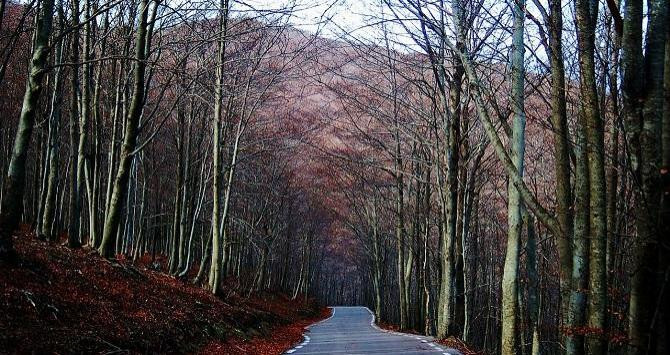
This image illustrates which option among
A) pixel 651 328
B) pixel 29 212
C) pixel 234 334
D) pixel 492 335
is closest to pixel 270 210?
pixel 29 212

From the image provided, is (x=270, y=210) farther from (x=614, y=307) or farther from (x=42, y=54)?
(x=42, y=54)

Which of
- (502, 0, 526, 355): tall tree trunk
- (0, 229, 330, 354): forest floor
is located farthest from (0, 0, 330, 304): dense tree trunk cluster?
(502, 0, 526, 355): tall tree trunk

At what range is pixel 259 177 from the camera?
33531 mm

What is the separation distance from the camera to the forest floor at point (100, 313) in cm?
696

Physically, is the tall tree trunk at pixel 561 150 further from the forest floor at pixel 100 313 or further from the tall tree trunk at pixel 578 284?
the forest floor at pixel 100 313

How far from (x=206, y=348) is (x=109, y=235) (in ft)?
14.2

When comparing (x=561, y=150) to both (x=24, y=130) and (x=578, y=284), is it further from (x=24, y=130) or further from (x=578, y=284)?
(x=24, y=130)

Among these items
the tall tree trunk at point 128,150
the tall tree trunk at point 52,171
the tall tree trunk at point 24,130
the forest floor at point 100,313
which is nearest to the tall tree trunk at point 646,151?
the forest floor at point 100,313

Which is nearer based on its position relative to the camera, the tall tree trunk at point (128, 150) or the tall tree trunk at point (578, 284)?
the tall tree trunk at point (578, 284)

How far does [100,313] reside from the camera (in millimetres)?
8875

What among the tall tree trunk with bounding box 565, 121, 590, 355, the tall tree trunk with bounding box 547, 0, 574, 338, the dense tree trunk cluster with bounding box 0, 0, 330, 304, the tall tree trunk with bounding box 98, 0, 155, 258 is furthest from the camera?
the tall tree trunk with bounding box 98, 0, 155, 258

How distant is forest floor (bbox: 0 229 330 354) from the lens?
6957 millimetres

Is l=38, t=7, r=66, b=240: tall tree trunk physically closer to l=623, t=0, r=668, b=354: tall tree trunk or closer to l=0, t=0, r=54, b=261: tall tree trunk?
l=0, t=0, r=54, b=261: tall tree trunk

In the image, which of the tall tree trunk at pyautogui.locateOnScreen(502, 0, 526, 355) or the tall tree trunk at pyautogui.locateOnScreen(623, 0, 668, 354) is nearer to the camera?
the tall tree trunk at pyautogui.locateOnScreen(623, 0, 668, 354)
